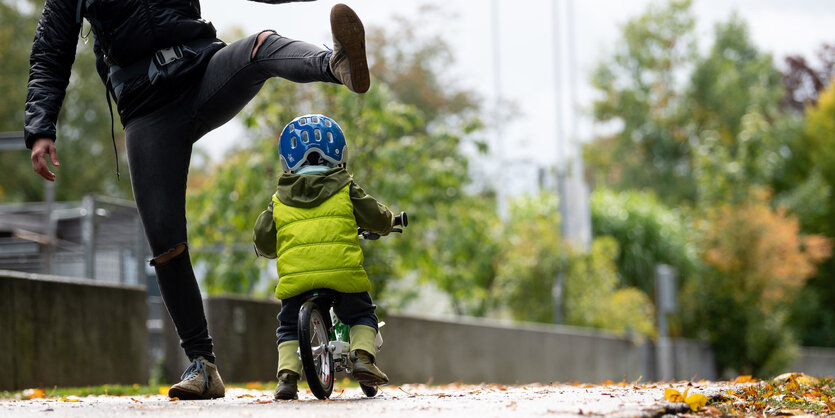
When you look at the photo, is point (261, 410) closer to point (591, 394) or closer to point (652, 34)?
point (591, 394)

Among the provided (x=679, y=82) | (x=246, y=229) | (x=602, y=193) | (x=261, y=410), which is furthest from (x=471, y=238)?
(x=679, y=82)

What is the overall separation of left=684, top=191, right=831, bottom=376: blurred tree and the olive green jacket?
2396 centimetres

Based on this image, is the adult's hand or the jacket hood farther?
the jacket hood

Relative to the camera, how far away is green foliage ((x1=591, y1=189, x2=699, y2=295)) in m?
28.8

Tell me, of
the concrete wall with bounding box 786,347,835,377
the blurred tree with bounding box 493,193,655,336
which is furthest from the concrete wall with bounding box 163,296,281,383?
the concrete wall with bounding box 786,347,835,377

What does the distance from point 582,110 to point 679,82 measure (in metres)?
4.17

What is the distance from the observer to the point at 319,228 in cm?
460

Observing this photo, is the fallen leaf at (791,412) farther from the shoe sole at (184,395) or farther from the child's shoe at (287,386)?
the shoe sole at (184,395)

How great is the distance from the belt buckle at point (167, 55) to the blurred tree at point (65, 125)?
27.2 m

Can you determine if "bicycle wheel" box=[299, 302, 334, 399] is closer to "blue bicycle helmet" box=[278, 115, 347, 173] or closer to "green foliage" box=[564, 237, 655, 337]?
"blue bicycle helmet" box=[278, 115, 347, 173]

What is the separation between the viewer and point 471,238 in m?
14.5

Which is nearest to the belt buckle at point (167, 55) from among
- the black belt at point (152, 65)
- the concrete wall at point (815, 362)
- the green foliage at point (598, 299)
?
the black belt at point (152, 65)

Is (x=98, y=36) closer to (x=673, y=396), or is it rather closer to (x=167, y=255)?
(x=167, y=255)

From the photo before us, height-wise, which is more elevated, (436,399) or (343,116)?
(343,116)
